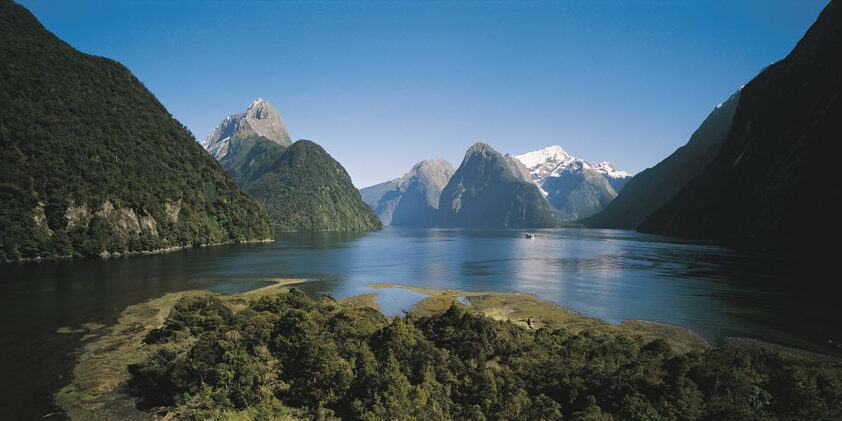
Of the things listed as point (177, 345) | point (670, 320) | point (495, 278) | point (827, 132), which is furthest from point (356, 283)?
point (827, 132)

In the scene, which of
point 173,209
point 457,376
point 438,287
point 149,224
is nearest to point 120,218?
point 149,224

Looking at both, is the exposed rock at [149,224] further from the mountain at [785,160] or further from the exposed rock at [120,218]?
the mountain at [785,160]

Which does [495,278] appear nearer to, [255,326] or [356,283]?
[356,283]

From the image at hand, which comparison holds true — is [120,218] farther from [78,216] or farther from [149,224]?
[78,216]

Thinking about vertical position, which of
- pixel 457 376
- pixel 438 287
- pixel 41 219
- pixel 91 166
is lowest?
pixel 438 287

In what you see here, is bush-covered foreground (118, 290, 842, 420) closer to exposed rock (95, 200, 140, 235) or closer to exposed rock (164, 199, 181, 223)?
exposed rock (95, 200, 140, 235)

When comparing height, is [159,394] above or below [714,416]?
below

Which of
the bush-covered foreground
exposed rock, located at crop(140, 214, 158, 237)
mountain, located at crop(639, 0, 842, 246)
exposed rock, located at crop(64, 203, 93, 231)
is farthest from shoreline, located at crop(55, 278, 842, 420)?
mountain, located at crop(639, 0, 842, 246)
